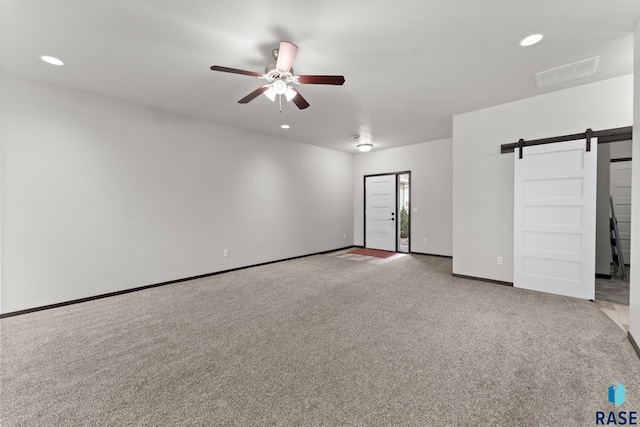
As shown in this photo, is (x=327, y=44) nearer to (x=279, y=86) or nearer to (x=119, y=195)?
(x=279, y=86)

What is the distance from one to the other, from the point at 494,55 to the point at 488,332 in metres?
2.81

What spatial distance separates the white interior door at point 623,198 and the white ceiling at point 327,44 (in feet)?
10.9

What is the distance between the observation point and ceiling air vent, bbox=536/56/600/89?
2.93m

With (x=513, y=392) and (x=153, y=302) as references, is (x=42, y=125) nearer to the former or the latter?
(x=153, y=302)

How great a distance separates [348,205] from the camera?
7840 millimetres

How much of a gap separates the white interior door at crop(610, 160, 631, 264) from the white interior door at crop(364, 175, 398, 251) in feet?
14.1

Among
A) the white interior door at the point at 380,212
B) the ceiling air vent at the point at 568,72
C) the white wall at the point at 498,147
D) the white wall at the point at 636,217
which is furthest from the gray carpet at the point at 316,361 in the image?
the white interior door at the point at 380,212

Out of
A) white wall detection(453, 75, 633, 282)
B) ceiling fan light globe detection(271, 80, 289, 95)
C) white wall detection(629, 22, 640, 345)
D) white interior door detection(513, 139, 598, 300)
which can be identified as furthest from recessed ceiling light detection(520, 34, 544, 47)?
ceiling fan light globe detection(271, 80, 289, 95)

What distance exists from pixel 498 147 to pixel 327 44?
10.4ft

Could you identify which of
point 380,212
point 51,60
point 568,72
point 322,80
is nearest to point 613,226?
point 568,72

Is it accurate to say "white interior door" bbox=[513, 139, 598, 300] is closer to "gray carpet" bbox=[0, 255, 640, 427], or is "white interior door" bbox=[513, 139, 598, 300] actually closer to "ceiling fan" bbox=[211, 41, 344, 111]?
"gray carpet" bbox=[0, 255, 640, 427]

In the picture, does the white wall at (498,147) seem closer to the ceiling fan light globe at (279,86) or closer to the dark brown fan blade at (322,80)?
the dark brown fan blade at (322,80)

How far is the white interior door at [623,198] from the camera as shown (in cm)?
524

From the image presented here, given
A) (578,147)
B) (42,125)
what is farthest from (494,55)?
(42,125)
